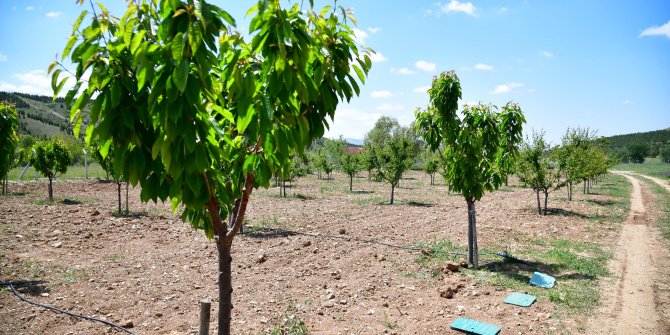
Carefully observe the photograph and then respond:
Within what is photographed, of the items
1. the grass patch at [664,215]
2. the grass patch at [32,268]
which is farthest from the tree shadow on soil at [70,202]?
the grass patch at [664,215]

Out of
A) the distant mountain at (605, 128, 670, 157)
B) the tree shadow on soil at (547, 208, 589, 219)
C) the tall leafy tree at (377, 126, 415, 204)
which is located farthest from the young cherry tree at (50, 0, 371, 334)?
the distant mountain at (605, 128, 670, 157)

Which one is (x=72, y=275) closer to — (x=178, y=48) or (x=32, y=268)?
(x=32, y=268)

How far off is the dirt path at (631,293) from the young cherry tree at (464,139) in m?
2.54

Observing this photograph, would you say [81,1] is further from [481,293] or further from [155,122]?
[481,293]

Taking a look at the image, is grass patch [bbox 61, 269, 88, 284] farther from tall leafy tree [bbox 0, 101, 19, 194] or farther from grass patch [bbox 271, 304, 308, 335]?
grass patch [bbox 271, 304, 308, 335]

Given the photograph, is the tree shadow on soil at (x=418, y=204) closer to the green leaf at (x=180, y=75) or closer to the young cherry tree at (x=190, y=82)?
the young cherry tree at (x=190, y=82)

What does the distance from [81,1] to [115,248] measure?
9.17m

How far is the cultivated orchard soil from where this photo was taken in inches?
229

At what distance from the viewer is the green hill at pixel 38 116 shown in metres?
71.9

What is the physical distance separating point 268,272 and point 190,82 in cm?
651

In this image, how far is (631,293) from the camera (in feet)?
23.5

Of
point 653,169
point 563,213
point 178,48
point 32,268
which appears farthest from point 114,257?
point 653,169

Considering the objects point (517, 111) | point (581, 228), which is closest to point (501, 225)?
point (581, 228)

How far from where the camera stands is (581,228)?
13.6m
